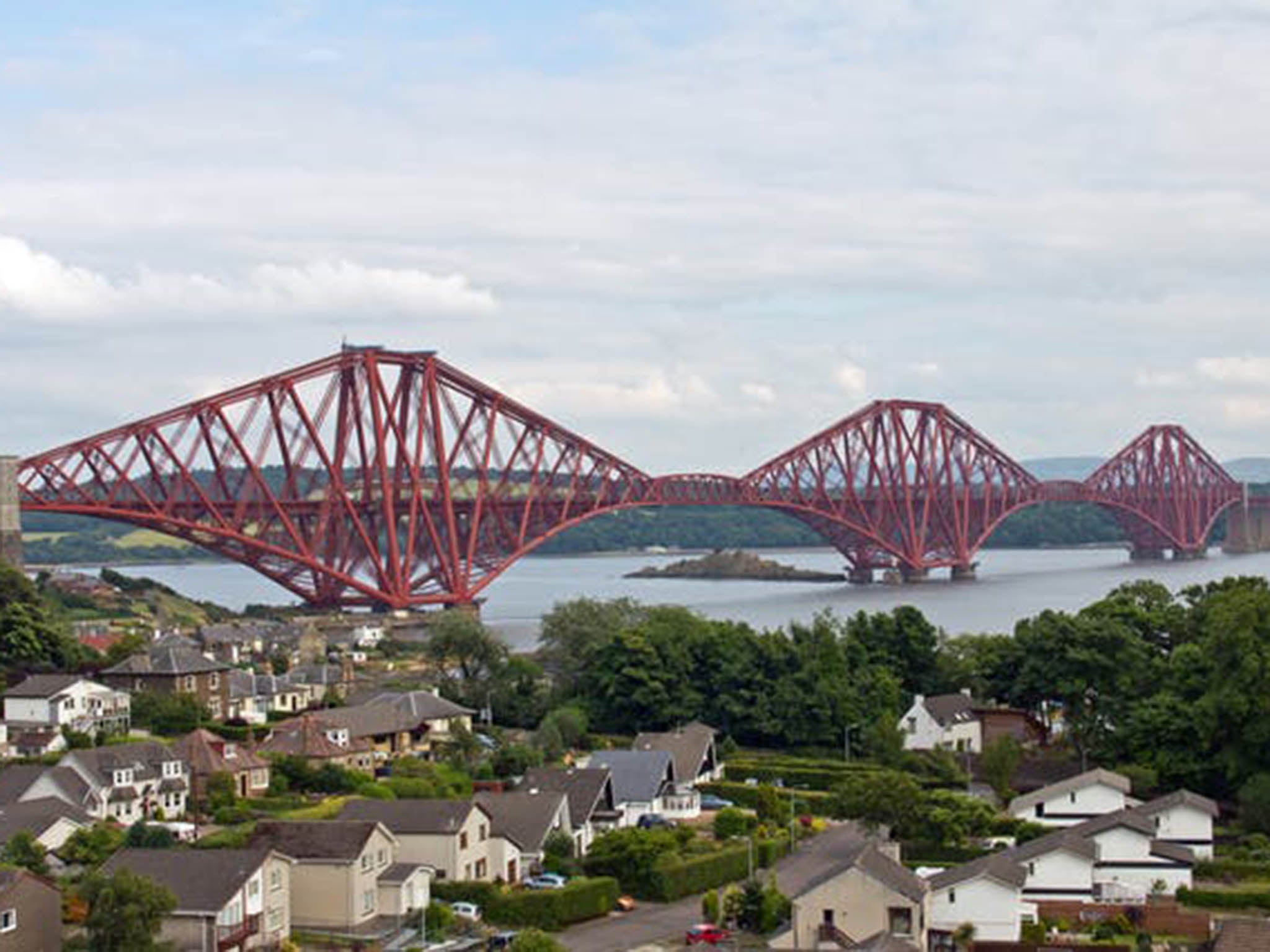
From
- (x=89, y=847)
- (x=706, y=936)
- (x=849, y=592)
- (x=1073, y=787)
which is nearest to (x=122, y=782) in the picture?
(x=89, y=847)

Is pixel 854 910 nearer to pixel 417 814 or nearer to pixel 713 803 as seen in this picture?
pixel 417 814

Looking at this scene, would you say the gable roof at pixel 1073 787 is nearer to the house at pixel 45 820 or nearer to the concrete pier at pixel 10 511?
the house at pixel 45 820

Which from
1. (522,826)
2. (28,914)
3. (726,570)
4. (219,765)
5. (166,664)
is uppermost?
(726,570)

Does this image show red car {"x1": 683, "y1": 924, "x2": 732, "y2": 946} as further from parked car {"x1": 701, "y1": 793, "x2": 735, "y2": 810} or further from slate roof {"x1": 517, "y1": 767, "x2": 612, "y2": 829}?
parked car {"x1": 701, "y1": 793, "x2": 735, "y2": 810}

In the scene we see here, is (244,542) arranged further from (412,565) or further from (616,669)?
(616,669)

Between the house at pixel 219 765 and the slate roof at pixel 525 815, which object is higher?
the house at pixel 219 765

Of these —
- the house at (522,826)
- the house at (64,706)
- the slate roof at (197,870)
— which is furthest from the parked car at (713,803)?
the slate roof at (197,870)
